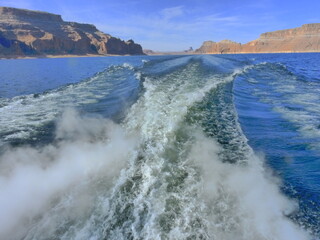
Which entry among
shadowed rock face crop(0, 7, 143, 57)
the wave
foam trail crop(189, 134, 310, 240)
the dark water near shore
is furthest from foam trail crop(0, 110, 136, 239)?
shadowed rock face crop(0, 7, 143, 57)

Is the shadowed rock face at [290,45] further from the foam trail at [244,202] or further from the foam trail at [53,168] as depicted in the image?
the foam trail at [53,168]

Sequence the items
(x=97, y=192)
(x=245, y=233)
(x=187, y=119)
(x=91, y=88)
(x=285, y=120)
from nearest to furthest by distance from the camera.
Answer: (x=245, y=233) < (x=97, y=192) < (x=187, y=119) < (x=285, y=120) < (x=91, y=88)

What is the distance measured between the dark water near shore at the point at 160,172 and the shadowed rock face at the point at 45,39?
4493 inches

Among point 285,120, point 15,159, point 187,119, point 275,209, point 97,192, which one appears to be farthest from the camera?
point 285,120

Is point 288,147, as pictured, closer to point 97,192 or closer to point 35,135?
point 97,192

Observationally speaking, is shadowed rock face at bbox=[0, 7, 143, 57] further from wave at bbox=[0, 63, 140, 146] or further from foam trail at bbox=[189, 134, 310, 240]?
foam trail at bbox=[189, 134, 310, 240]

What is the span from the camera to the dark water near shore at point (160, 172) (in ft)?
11.7

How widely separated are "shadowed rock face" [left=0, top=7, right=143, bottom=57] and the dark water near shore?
4493 inches

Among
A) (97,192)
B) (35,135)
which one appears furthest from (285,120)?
(35,135)

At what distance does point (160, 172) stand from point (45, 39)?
447ft

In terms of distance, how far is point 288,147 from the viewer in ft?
21.4

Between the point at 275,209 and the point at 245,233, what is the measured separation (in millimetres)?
945

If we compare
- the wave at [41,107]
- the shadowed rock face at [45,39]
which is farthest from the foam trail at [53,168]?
the shadowed rock face at [45,39]

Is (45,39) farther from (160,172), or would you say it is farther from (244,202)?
(244,202)
